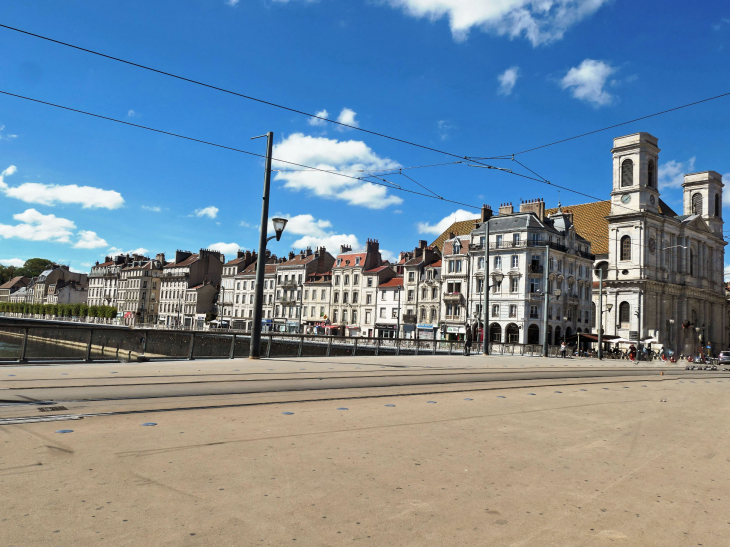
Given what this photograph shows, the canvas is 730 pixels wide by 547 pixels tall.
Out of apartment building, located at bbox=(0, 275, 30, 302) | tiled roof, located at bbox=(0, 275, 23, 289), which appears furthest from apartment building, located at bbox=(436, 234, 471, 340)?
tiled roof, located at bbox=(0, 275, 23, 289)

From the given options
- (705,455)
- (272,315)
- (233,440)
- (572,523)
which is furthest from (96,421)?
(272,315)

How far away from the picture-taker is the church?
200ft

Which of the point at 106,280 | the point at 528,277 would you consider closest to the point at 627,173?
the point at 528,277

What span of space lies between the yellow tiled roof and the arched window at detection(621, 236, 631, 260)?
6.19 m

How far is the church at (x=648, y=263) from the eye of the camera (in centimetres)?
6094

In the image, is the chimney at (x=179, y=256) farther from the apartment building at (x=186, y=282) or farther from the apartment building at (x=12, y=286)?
the apartment building at (x=12, y=286)

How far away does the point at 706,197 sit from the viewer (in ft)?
248

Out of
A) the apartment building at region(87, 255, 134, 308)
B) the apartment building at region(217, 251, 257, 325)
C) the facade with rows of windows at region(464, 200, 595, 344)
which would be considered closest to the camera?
the facade with rows of windows at region(464, 200, 595, 344)

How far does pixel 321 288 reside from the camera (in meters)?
76.0

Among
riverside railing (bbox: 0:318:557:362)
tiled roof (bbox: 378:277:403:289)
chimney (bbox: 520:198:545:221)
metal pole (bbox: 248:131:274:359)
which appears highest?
chimney (bbox: 520:198:545:221)

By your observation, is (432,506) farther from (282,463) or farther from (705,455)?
(705,455)

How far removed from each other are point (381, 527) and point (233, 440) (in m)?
2.49

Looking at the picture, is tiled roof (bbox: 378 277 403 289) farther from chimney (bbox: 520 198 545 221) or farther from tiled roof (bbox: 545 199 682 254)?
tiled roof (bbox: 545 199 682 254)

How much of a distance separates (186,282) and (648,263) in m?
72.6
